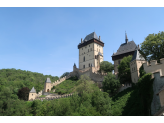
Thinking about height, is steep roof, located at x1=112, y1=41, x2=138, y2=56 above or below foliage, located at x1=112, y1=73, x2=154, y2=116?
above

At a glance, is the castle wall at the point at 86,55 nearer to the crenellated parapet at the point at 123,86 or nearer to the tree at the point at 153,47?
the crenellated parapet at the point at 123,86

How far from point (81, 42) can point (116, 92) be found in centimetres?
3460

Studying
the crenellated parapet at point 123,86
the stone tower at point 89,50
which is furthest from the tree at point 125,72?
the stone tower at point 89,50

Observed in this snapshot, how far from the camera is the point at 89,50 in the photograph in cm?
5288

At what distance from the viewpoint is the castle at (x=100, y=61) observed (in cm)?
1546

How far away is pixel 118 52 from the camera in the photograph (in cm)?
4112

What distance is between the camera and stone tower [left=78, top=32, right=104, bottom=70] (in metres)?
51.0

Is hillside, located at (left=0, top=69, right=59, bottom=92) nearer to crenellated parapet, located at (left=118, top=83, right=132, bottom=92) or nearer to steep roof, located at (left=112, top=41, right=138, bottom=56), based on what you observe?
steep roof, located at (left=112, top=41, right=138, bottom=56)

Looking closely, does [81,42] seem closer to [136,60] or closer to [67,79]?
[67,79]

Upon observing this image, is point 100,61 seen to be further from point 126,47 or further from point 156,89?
point 156,89

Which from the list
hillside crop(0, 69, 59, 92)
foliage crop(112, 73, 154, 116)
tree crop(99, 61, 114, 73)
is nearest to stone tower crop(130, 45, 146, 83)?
foliage crop(112, 73, 154, 116)

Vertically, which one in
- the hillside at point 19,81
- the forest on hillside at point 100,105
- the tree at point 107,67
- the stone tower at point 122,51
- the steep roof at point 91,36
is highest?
the steep roof at point 91,36

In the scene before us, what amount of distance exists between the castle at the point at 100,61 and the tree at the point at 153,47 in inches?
65.3
